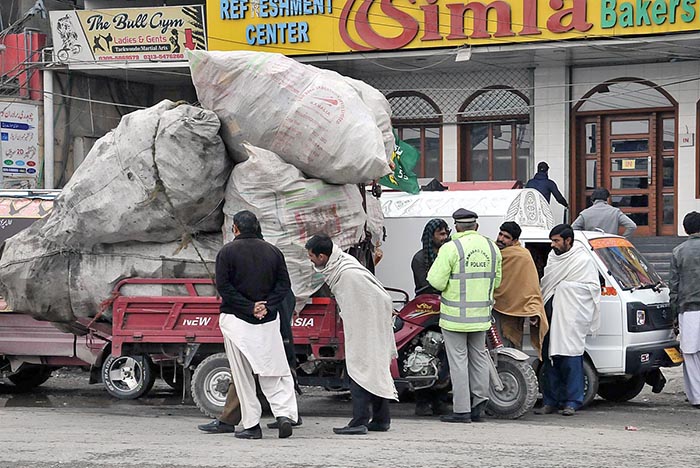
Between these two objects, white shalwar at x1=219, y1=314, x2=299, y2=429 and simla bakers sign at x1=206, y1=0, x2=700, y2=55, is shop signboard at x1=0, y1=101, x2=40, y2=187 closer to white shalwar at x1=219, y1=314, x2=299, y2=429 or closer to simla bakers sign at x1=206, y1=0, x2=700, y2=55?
simla bakers sign at x1=206, y1=0, x2=700, y2=55

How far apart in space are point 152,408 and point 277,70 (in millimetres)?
3740

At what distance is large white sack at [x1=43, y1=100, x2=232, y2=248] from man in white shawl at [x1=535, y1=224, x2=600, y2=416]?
3.07 meters

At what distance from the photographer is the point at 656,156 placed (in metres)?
19.7

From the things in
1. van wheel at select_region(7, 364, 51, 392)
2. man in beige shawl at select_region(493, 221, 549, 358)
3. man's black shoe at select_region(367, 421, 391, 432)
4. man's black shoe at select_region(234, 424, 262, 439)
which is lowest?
van wheel at select_region(7, 364, 51, 392)

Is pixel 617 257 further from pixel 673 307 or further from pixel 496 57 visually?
pixel 496 57

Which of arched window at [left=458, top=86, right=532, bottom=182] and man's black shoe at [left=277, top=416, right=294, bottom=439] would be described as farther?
arched window at [left=458, top=86, right=532, bottom=182]

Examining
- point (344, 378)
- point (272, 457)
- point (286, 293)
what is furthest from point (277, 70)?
point (272, 457)

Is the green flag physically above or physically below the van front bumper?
above

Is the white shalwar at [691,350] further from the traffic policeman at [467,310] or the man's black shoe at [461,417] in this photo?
the man's black shoe at [461,417]

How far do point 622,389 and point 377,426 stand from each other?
12.3 feet

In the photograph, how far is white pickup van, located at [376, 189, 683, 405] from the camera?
10375mm

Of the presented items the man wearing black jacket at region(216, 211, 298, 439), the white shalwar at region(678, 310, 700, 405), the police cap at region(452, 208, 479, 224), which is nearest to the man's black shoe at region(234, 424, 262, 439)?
the man wearing black jacket at region(216, 211, 298, 439)

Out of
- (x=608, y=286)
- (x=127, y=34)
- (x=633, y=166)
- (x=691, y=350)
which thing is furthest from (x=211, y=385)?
(x=127, y=34)

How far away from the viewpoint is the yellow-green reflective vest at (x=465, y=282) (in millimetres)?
9312
